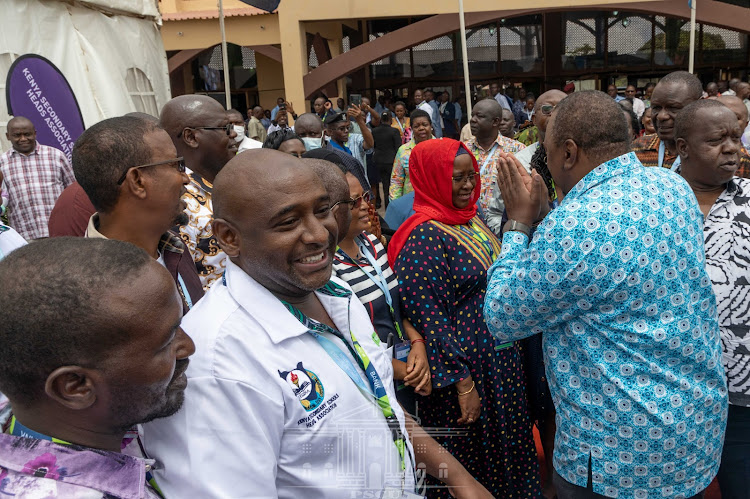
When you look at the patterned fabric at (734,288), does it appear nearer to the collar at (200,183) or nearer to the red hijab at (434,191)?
the red hijab at (434,191)

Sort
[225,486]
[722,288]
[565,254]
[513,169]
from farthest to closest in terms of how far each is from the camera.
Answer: [722,288]
[513,169]
[565,254]
[225,486]

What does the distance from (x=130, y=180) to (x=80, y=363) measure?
3.85ft

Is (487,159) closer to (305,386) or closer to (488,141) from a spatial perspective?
(488,141)

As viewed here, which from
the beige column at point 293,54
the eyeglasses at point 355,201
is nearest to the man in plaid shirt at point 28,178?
the eyeglasses at point 355,201

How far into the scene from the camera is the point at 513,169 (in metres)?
2.24

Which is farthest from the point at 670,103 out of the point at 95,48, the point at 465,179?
the point at 95,48

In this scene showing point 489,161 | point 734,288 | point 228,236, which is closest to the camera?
point 228,236

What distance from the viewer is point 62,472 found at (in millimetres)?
1072

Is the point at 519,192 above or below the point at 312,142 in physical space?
→ below

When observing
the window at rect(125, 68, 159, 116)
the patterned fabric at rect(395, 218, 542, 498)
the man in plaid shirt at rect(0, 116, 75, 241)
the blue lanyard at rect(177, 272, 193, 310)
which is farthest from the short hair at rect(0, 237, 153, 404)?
the window at rect(125, 68, 159, 116)

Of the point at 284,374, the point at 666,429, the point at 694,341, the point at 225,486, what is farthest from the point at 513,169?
the point at 225,486

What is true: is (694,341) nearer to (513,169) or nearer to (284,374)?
(513,169)

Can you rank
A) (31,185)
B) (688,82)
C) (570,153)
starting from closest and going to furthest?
(570,153) < (688,82) < (31,185)

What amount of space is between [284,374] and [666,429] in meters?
1.27
